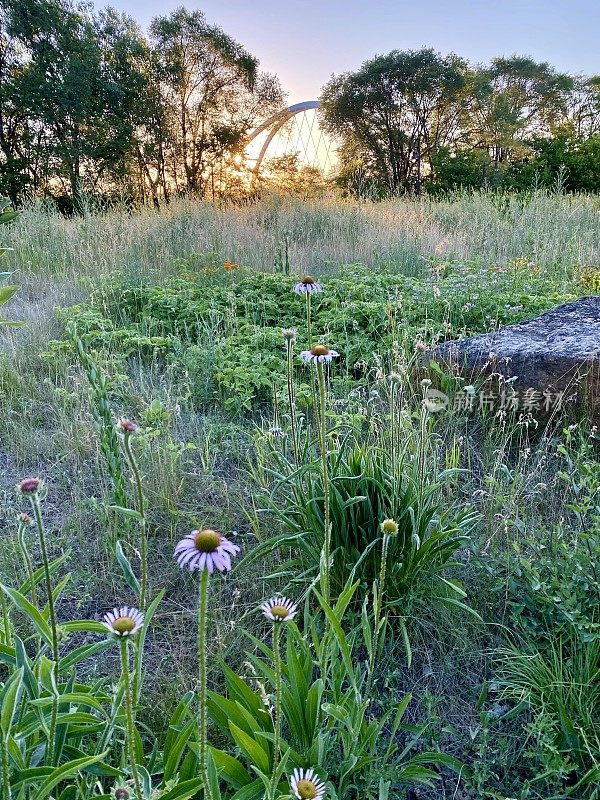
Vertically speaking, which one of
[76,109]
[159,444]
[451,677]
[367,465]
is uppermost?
[76,109]

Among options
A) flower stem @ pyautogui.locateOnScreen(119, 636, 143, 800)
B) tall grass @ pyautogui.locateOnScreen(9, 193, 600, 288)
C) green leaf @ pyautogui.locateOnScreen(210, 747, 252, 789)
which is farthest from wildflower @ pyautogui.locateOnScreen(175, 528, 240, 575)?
tall grass @ pyautogui.locateOnScreen(9, 193, 600, 288)

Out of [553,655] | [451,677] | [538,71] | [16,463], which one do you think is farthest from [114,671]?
[538,71]

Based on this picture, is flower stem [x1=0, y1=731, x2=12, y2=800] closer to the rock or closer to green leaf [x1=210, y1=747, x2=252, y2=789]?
green leaf [x1=210, y1=747, x2=252, y2=789]

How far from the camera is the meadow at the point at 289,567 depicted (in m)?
1.08

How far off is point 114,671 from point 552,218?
24.1ft

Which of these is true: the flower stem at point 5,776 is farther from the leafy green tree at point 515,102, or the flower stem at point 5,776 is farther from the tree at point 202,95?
the leafy green tree at point 515,102

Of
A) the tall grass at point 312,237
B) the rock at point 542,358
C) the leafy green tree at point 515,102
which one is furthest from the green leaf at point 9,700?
the leafy green tree at point 515,102

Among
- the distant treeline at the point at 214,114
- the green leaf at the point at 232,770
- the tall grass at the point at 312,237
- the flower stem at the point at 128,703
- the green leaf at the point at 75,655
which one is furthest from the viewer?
the distant treeline at the point at 214,114

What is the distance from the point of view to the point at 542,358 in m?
2.73

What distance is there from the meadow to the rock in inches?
5.1

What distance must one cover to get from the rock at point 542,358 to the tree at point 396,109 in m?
15.0

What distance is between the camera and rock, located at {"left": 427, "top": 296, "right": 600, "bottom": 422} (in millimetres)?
2629

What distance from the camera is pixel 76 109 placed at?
1511 cm

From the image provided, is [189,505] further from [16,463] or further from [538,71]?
[538,71]
